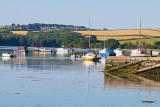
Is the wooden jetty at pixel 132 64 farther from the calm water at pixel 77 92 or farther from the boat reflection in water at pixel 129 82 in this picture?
the calm water at pixel 77 92

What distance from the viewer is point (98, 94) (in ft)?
138

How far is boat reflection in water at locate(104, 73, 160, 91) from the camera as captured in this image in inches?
1864

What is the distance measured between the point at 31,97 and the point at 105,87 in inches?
404

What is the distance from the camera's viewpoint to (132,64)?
59.0 meters

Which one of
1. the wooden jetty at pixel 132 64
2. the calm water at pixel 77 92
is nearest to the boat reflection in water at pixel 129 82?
the calm water at pixel 77 92

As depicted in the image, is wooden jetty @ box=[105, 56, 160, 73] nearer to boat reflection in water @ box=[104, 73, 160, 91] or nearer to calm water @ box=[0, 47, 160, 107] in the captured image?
boat reflection in water @ box=[104, 73, 160, 91]

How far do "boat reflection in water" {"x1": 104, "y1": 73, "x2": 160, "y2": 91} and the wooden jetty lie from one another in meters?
1.33

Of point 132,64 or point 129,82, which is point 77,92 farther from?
point 132,64

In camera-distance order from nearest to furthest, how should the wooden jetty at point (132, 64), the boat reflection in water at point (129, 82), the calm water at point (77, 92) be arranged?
the calm water at point (77, 92)
the boat reflection in water at point (129, 82)
the wooden jetty at point (132, 64)

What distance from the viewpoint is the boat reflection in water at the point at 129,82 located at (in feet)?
155

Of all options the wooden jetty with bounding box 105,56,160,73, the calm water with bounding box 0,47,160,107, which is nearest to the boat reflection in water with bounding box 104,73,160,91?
the calm water with bounding box 0,47,160,107

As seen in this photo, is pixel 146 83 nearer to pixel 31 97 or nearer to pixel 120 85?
pixel 120 85

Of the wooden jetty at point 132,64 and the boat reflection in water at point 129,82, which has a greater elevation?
the wooden jetty at point 132,64

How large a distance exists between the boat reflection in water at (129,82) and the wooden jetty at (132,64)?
4.37ft
